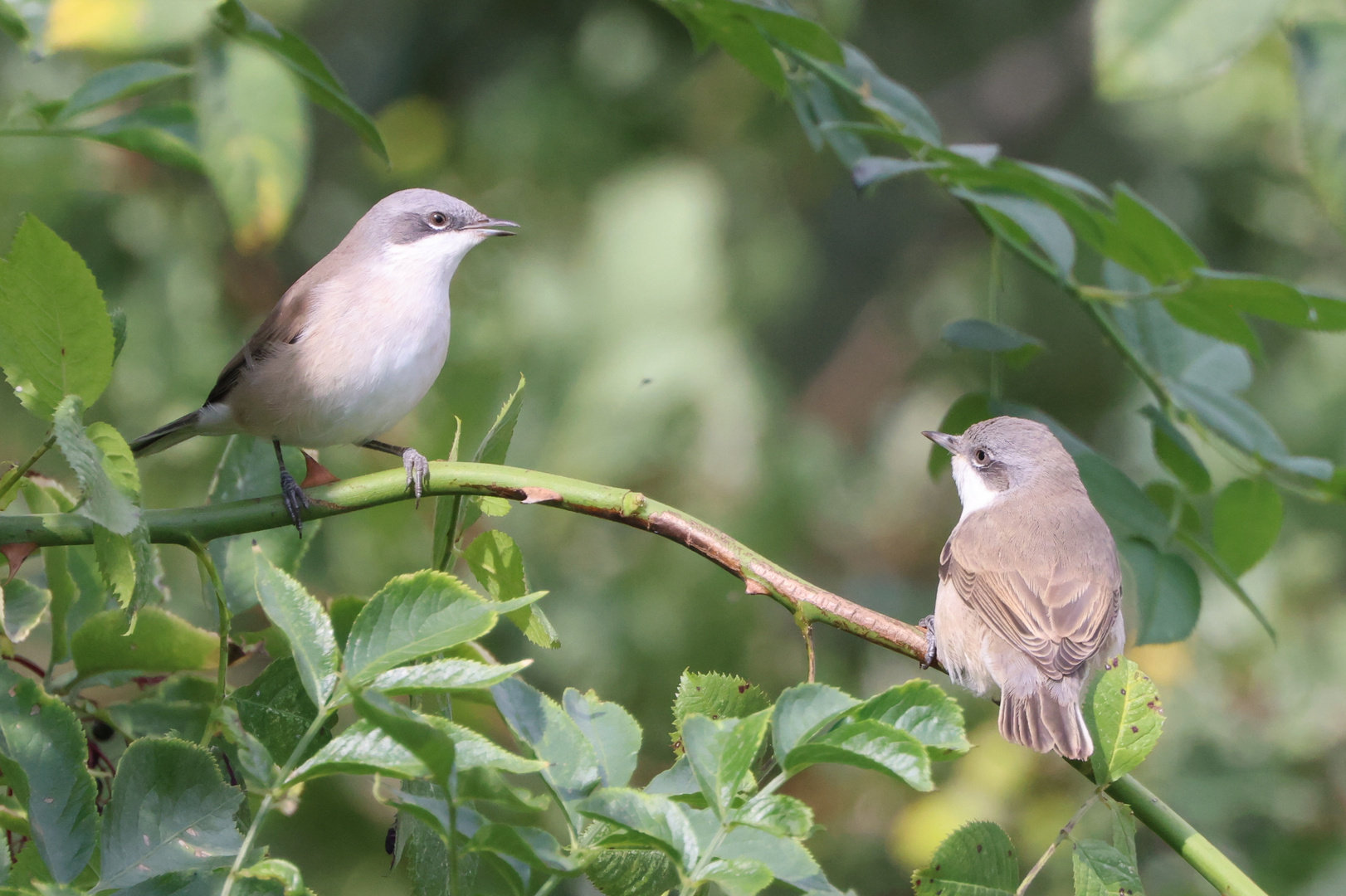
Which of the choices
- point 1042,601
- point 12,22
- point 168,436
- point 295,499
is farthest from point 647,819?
point 168,436

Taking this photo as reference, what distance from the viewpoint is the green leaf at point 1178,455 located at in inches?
105

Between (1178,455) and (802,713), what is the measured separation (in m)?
1.77

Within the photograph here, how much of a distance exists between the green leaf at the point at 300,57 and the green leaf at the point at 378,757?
1272 millimetres

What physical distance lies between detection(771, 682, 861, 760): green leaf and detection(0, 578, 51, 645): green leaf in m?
1.14

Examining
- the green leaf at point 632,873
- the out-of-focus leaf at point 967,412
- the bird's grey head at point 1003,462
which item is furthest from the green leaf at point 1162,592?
the green leaf at point 632,873

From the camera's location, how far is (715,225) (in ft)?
16.1

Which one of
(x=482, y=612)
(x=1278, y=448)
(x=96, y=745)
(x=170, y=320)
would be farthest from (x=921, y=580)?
(x=482, y=612)

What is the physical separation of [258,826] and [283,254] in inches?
183

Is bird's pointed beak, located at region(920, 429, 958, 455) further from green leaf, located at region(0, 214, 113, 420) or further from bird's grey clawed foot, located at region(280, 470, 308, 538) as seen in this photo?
green leaf, located at region(0, 214, 113, 420)

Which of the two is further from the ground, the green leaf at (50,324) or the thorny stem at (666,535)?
the green leaf at (50,324)

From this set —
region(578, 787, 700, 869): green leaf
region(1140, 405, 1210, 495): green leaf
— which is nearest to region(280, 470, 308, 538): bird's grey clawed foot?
region(578, 787, 700, 869): green leaf

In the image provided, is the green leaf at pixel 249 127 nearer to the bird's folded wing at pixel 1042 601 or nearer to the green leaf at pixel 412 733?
the green leaf at pixel 412 733

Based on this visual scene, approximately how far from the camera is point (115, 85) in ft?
6.72

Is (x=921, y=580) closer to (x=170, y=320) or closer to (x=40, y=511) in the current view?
(x=170, y=320)
